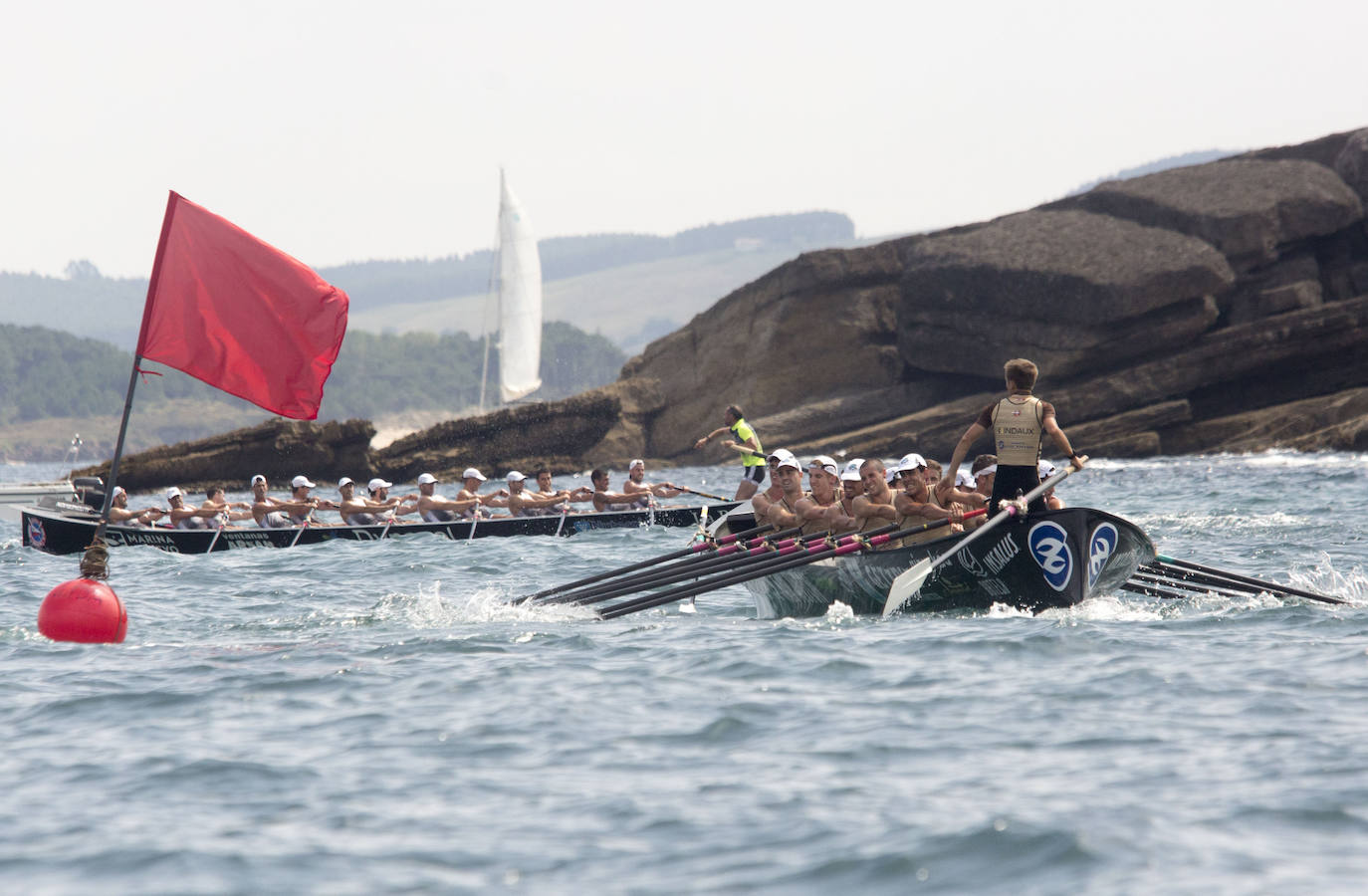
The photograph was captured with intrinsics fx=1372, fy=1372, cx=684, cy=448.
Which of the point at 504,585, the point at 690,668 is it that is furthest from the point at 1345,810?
the point at 504,585

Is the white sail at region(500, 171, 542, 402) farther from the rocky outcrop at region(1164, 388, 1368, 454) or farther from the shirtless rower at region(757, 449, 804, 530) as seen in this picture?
the shirtless rower at region(757, 449, 804, 530)

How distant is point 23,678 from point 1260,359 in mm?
38877

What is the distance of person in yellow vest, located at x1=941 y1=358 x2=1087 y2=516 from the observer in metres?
11.1

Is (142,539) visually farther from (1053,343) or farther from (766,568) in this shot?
(1053,343)

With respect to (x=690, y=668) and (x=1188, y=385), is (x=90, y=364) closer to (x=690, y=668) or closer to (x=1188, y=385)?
(x=1188, y=385)

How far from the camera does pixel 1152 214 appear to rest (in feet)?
154

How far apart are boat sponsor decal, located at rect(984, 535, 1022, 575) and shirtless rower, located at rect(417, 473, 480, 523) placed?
13308mm

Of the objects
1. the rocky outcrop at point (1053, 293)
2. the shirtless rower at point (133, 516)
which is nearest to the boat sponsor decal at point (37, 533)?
the shirtless rower at point (133, 516)

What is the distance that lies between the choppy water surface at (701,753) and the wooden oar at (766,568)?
0.33 metres

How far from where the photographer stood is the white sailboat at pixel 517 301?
6247 centimetres

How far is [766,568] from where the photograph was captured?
39.3 feet

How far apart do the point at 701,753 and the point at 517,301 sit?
57.6 metres

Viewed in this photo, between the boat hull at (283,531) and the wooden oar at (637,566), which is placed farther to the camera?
the boat hull at (283,531)

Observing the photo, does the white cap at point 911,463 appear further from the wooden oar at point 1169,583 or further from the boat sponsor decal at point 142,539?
the boat sponsor decal at point 142,539
